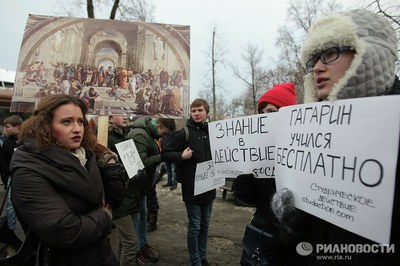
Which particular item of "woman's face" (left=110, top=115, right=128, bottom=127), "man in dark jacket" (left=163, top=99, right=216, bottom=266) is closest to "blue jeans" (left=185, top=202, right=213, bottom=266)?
"man in dark jacket" (left=163, top=99, right=216, bottom=266)

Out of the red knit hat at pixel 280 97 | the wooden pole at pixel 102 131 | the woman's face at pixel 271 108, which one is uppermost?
the red knit hat at pixel 280 97

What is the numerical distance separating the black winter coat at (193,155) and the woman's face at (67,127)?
1677 mm

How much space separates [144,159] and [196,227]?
114cm

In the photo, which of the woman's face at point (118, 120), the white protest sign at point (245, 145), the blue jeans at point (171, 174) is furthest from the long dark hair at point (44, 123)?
the blue jeans at point (171, 174)

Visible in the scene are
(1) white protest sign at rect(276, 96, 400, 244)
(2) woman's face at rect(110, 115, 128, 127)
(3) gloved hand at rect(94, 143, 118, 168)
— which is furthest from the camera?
(2) woman's face at rect(110, 115, 128, 127)

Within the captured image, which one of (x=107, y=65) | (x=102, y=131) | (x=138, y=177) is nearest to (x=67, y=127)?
(x=102, y=131)

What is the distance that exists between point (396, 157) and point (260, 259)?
4.72 feet

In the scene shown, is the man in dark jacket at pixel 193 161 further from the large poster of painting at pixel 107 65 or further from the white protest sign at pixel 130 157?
the large poster of painting at pixel 107 65

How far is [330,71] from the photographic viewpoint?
1.40 meters

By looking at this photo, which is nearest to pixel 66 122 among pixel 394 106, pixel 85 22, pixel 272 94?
pixel 272 94

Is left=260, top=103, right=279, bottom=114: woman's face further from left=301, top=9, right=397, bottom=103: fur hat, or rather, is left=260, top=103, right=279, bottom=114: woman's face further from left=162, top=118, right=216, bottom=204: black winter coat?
left=162, top=118, right=216, bottom=204: black winter coat

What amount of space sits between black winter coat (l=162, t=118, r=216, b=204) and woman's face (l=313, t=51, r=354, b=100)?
7.68 feet

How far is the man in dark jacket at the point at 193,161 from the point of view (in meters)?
A: 3.64

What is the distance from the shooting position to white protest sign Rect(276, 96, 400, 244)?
1002 mm
